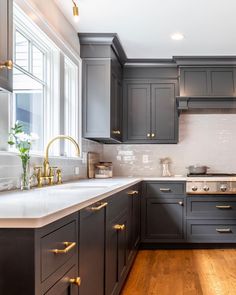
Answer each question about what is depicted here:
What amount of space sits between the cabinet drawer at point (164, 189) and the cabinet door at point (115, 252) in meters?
1.48

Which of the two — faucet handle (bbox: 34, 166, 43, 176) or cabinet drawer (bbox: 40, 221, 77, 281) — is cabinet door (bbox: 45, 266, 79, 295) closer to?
cabinet drawer (bbox: 40, 221, 77, 281)

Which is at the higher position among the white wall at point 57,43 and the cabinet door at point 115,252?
the white wall at point 57,43

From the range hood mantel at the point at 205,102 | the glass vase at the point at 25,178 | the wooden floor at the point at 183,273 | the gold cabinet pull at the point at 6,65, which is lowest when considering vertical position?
the wooden floor at the point at 183,273

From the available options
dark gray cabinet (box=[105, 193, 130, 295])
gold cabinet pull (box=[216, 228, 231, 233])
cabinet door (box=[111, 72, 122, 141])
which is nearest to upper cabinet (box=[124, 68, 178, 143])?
cabinet door (box=[111, 72, 122, 141])

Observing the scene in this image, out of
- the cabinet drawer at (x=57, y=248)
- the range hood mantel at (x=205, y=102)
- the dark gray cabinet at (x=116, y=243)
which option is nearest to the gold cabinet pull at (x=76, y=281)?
the cabinet drawer at (x=57, y=248)

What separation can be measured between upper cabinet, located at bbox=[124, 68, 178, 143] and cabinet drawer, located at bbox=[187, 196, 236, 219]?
91 centimetres

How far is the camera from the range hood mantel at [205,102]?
5.15 m

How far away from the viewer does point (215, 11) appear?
364 centimetres

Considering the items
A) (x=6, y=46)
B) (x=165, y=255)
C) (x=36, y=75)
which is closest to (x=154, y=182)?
(x=165, y=255)

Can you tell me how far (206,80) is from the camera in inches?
206

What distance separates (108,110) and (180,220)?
1.59 m

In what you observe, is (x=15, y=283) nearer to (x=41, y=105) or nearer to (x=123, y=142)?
(x=41, y=105)

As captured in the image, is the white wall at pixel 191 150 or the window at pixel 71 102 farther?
the white wall at pixel 191 150

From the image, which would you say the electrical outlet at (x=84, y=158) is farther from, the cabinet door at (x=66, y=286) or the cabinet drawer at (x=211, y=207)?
the cabinet door at (x=66, y=286)
